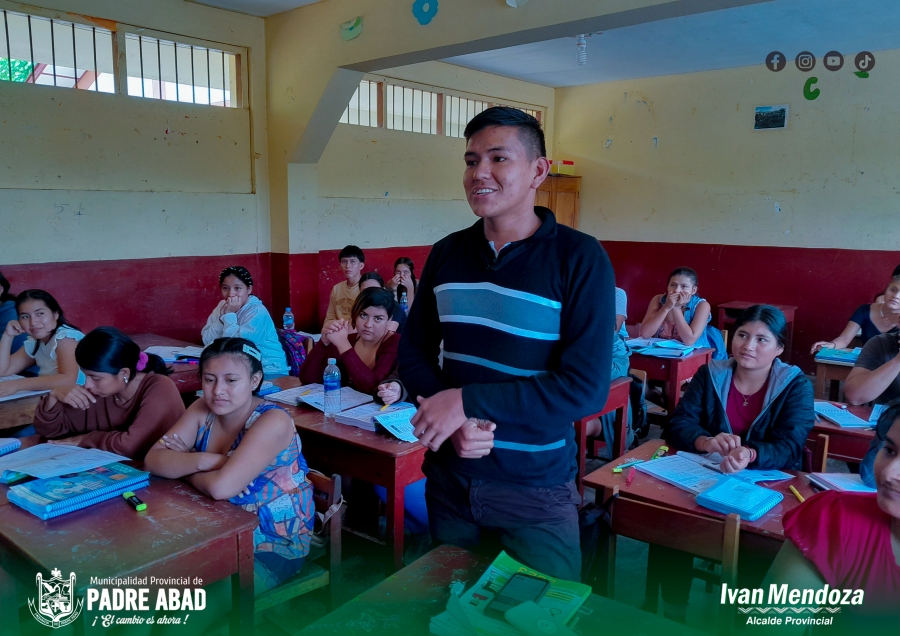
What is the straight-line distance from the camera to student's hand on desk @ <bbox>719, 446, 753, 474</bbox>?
6.89ft

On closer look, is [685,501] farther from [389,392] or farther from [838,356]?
[838,356]

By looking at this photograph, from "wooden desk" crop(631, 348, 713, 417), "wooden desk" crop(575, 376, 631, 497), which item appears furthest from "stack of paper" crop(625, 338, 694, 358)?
"wooden desk" crop(575, 376, 631, 497)

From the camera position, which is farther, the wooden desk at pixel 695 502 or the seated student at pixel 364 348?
the seated student at pixel 364 348

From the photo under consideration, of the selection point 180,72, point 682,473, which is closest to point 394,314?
point 682,473

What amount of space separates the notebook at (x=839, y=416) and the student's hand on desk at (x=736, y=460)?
0.86 meters

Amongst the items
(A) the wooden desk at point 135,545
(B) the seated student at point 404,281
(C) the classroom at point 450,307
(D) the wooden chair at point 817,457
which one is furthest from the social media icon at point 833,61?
(A) the wooden desk at point 135,545

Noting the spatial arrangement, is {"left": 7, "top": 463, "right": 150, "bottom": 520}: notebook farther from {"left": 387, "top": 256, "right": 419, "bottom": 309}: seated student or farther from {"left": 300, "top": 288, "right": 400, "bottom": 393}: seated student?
{"left": 387, "top": 256, "right": 419, "bottom": 309}: seated student

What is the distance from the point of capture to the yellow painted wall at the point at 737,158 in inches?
241

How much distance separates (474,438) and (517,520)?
0.26m

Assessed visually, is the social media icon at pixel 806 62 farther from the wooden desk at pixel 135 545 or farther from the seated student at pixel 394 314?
the wooden desk at pixel 135 545

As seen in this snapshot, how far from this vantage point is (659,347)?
426cm

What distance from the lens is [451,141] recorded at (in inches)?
286

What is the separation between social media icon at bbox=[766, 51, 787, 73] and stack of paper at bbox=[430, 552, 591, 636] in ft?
21.8

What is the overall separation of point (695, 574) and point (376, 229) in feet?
15.7
